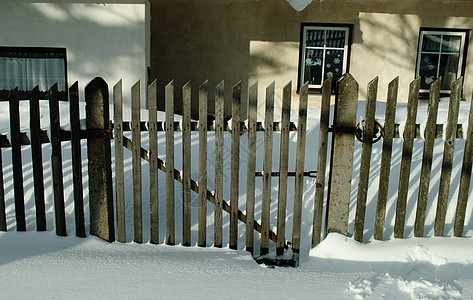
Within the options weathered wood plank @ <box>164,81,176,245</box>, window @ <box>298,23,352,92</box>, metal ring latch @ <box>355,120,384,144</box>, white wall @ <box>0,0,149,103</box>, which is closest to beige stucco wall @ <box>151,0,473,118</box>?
window @ <box>298,23,352,92</box>

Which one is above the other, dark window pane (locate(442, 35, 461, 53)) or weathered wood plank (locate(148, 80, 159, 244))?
dark window pane (locate(442, 35, 461, 53))

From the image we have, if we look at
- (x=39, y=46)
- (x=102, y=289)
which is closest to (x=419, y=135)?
(x=102, y=289)

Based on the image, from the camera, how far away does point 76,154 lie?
9.96 ft

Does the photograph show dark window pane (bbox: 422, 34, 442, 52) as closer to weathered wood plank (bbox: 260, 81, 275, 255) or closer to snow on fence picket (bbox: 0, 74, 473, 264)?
snow on fence picket (bbox: 0, 74, 473, 264)

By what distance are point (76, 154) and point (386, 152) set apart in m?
2.31

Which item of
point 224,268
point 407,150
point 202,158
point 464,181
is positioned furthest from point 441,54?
point 224,268

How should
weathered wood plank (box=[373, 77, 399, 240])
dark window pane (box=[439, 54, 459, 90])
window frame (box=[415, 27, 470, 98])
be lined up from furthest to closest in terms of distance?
dark window pane (box=[439, 54, 459, 90]) < window frame (box=[415, 27, 470, 98]) < weathered wood plank (box=[373, 77, 399, 240])

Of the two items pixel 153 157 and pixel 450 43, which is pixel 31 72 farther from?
pixel 450 43

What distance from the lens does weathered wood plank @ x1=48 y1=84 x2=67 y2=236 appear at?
295 cm

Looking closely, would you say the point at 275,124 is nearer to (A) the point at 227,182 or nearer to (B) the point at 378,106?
(A) the point at 227,182

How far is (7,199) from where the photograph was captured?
12.3 feet

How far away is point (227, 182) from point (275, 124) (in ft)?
5.03

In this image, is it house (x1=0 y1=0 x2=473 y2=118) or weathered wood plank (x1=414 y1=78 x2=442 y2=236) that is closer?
weathered wood plank (x1=414 y1=78 x2=442 y2=236)

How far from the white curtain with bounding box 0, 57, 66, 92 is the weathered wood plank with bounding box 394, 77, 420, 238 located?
261 inches
